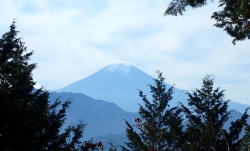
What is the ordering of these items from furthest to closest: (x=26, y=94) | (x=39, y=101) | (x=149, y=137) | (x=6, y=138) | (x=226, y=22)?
1. (x=149, y=137)
2. (x=39, y=101)
3. (x=26, y=94)
4. (x=6, y=138)
5. (x=226, y=22)

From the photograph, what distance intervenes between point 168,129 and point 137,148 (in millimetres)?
2703

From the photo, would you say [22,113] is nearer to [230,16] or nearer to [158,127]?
[230,16]

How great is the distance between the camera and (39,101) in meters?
16.9

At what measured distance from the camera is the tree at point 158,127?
25242 millimetres

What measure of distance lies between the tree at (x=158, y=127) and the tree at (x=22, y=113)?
8558 millimetres

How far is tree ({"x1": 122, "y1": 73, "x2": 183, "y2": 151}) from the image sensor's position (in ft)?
82.8

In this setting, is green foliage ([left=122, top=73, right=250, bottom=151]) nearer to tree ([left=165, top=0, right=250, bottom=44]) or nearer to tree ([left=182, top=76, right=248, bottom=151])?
tree ([left=182, top=76, right=248, bottom=151])

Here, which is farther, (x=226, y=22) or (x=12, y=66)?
(x=12, y=66)

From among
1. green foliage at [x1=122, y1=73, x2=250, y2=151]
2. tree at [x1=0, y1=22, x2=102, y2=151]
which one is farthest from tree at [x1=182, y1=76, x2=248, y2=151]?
tree at [x1=0, y1=22, x2=102, y2=151]

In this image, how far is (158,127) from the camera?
2786 cm

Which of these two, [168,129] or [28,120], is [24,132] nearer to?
[28,120]

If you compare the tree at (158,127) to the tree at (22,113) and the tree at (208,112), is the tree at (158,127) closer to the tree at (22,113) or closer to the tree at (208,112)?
the tree at (208,112)

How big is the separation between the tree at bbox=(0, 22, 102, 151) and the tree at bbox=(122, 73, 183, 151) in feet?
28.1

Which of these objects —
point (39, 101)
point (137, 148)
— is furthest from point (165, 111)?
point (39, 101)
